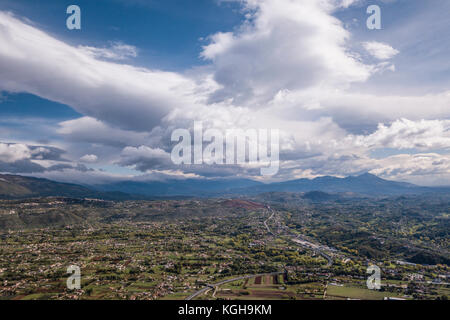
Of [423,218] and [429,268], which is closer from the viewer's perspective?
[429,268]

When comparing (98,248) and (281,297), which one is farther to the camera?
(98,248)
